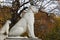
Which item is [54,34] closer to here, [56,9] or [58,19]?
[58,19]

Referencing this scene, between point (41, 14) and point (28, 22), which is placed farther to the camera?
point (41, 14)

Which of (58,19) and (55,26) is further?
(58,19)

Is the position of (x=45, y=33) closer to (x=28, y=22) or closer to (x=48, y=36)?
(x=48, y=36)

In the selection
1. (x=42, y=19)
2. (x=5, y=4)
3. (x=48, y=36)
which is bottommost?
(x=48, y=36)

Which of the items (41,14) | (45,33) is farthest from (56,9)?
(45,33)

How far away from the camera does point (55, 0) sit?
19.1 meters

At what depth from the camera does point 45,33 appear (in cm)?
1583

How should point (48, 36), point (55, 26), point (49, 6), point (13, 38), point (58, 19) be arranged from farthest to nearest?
point (49, 6), point (58, 19), point (55, 26), point (48, 36), point (13, 38)

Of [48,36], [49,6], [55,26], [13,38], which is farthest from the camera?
[49,6]

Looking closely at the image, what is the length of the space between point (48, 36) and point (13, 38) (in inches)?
306

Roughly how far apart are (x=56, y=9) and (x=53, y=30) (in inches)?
166

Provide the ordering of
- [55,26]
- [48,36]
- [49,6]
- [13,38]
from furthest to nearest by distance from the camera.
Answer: [49,6] → [55,26] → [48,36] → [13,38]

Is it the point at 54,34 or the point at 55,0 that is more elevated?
the point at 55,0

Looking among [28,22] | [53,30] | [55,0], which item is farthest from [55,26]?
[28,22]
